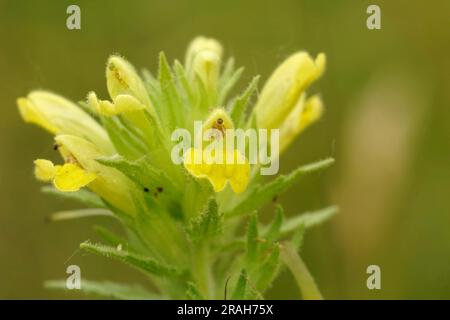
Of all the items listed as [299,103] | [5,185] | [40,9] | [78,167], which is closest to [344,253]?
[299,103]

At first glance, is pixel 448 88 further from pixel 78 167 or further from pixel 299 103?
pixel 78 167

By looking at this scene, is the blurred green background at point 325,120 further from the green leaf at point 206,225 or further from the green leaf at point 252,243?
the green leaf at point 206,225

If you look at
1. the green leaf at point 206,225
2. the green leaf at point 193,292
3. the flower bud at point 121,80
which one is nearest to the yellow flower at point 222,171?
the green leaf at point 206,225

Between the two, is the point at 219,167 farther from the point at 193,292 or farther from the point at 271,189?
the point at 193,292

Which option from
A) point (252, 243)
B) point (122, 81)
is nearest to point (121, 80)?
point (122, 81)

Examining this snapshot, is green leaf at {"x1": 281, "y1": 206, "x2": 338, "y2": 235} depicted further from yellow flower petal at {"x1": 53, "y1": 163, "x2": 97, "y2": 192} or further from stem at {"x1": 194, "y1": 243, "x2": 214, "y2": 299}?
yellow flower petal at {"x1": 53, "y1": 163, "x2": 97, "y2": 192}
